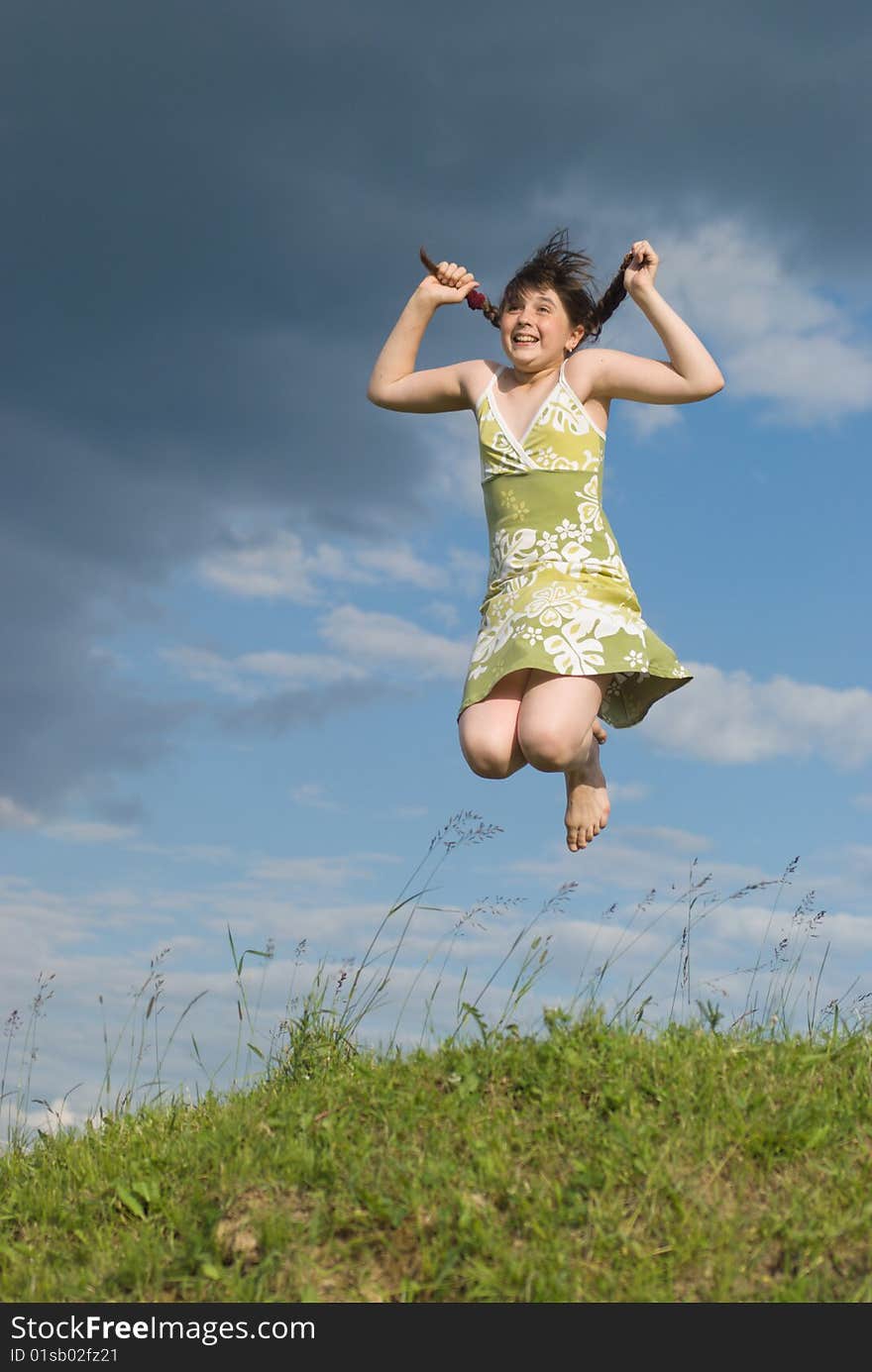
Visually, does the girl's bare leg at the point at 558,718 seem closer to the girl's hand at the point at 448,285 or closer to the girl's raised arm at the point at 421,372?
the girl's raised arm at the point at 421,372

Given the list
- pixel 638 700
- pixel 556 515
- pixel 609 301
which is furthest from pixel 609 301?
pixel 638 700

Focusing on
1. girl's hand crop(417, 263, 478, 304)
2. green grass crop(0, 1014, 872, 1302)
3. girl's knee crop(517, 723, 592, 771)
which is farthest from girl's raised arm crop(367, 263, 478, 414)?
green grass crop(0, 1014, 872, 1302)

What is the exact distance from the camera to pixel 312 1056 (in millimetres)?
6059

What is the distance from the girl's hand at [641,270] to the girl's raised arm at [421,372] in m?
0.88

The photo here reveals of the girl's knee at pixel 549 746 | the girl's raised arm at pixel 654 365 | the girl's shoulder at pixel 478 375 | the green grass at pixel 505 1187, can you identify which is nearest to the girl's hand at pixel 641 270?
the girl's raised arm at pixel 654 365

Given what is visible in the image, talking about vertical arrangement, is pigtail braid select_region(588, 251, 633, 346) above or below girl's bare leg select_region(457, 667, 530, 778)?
above

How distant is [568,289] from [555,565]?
1542mm

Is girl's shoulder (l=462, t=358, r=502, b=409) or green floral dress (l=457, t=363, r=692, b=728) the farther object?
girl's shoulder (l=462, t=358, r=502, b=409)

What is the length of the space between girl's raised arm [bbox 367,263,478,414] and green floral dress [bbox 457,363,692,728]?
0.89ft

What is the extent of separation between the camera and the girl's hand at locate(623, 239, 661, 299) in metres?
6.50

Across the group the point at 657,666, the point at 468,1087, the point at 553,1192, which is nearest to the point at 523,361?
the point at 657,666

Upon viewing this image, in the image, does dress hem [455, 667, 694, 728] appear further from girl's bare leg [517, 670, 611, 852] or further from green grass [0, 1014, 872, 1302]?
green grass [0, 1014, 872, 1302]

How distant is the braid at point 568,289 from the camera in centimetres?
676

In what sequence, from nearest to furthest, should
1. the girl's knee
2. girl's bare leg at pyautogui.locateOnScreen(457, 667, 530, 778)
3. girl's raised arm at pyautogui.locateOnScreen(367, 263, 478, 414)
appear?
1. the girl's knee
2. girl's bare leg at pyautogui.locateOnScreen(457, 667, 530, 778)
3. girl's raised arm at pyautogui.locateOnScreen(367, 263, 478, 414)
